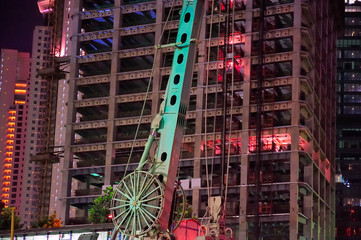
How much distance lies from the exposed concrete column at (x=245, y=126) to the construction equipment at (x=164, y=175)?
8854cm

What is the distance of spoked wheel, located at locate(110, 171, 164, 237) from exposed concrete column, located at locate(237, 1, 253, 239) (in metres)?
89.8

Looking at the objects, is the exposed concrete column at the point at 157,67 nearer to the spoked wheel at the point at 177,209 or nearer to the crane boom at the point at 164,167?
the crane boom at the point at 164,167

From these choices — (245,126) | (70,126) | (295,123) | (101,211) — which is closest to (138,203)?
(101,211)

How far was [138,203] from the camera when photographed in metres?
37.8

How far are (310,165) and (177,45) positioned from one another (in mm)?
99806

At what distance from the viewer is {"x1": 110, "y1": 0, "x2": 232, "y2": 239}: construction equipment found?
37.4m

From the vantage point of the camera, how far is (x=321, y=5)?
6142 inches

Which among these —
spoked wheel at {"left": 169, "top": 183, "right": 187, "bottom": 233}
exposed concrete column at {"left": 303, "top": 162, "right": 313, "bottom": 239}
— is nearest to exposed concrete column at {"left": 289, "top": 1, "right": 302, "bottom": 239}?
exposed concrete column at {"left": 303, "top": 162, "right": 313, "bottom": 239}

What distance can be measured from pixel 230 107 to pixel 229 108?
10.8 ft

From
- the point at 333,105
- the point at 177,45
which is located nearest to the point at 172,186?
the point at 177,45

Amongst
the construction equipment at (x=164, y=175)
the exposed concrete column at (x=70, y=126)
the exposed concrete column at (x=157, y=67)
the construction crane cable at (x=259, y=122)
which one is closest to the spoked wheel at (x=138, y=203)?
the construction equipment at (x=164, y=175)

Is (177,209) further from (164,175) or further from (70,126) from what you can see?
(70,126)

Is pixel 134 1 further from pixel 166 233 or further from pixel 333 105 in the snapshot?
pixel 166 233

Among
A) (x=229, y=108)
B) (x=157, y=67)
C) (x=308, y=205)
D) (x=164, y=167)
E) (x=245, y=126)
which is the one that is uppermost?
(x=157, y=67)
